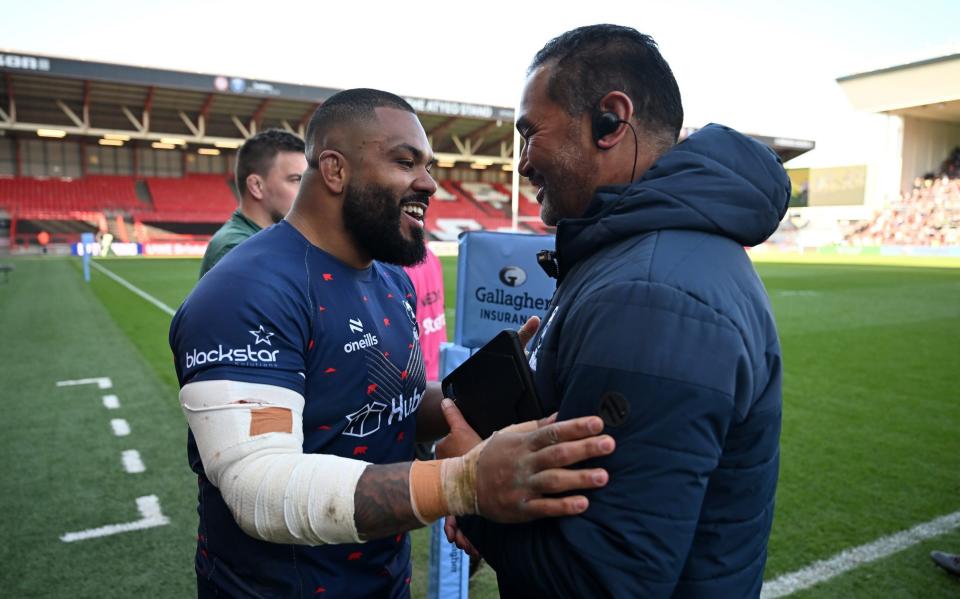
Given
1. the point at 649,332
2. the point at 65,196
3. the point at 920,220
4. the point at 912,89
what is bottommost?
the point at 649,332

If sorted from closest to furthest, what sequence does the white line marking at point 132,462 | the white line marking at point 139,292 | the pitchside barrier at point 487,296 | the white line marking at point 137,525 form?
the pitchside barrier at point 487,296 → the white line marking at point 137,525 → the white line marking at point 132,462 → the white line marking at point 139,292

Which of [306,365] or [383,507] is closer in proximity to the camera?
[383,507]

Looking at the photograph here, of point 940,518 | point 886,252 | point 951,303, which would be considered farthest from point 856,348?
point 886,252

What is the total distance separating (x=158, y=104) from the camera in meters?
35.5

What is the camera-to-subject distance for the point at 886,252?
38562mm

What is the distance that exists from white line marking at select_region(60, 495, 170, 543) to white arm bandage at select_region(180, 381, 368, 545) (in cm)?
308

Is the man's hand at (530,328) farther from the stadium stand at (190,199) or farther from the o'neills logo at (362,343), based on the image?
the stadium stand at (190,199)

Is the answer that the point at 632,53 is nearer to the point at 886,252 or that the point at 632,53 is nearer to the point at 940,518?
the point at 940,518

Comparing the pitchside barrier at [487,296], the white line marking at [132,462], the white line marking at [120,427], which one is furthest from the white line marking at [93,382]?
the pitchside barrier at [487,296]

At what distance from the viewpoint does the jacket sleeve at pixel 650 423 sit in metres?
1.09

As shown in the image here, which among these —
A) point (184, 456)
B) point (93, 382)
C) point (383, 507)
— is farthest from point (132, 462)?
point (383, 507)

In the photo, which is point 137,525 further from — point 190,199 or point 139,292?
point 190,199

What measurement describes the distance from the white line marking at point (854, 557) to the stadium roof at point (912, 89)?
4965cm

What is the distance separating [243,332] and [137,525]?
3.24m
